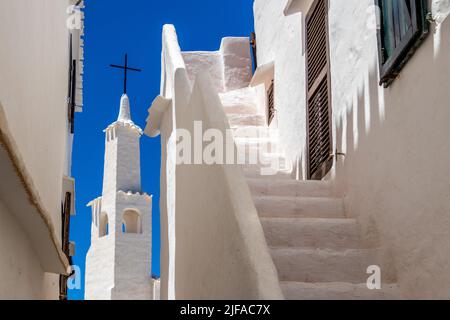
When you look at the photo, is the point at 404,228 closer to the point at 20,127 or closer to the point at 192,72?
the point at 20,127

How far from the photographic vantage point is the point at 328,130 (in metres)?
7.16

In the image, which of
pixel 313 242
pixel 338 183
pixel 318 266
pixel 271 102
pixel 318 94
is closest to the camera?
pixel 318 266

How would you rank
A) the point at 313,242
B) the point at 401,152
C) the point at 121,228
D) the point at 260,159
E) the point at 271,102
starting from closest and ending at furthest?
the point at 401,152
the point at 313,242
the point at 260,159
the point at 271,102
the point at 121,228

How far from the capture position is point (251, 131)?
1045 centimetres

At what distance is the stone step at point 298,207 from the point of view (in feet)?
20.5

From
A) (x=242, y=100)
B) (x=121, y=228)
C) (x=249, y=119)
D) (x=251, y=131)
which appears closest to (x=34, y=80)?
(x=251, y=131)

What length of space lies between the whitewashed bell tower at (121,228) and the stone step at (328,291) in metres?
15.1

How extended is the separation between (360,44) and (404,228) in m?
1.93

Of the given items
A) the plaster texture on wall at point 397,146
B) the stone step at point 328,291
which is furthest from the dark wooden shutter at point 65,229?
the stone step at point 328,291

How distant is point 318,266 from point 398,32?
1.78 meters

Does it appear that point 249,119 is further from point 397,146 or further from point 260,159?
point 397,146

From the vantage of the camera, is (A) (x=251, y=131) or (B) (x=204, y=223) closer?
(B) (x=204, y=223)
